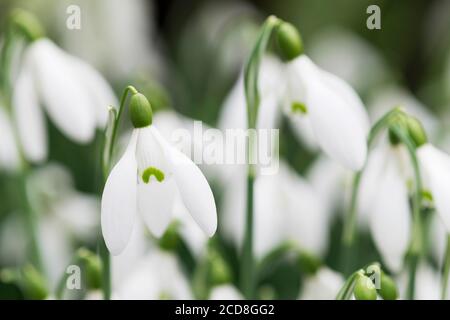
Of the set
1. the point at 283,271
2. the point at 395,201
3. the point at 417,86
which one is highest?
the point at 417,86

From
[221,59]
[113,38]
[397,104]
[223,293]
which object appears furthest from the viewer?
[113,38]

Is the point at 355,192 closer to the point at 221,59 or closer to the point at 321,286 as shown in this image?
the point at 321,286

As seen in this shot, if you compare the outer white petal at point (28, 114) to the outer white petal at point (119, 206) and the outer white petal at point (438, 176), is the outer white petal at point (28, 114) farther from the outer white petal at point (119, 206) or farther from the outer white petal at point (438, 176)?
the outer white petal at point (438, 176)

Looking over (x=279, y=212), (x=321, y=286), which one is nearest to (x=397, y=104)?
(x=279, y=212)

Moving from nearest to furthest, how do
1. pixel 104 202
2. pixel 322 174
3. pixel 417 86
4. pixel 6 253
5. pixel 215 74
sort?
pixel 104 202
pixel 322 174
pixel 6 253
pixel 215 74
pixel 417 86

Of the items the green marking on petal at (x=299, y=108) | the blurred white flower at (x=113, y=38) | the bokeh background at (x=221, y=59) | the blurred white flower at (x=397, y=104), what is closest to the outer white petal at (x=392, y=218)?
the green marking on petal at (x=299, y=108)

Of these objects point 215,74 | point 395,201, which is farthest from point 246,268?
point 215,74

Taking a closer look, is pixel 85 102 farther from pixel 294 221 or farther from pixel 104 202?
pixel 294 221
